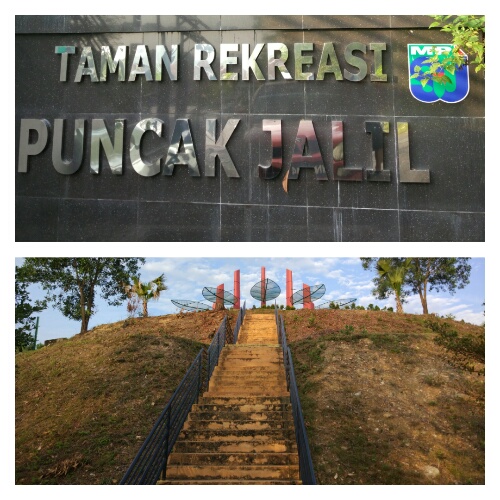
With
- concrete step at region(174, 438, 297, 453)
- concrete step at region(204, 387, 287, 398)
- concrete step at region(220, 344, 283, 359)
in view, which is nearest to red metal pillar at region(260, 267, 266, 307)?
concrete step at region(220, 344, 283, 359)

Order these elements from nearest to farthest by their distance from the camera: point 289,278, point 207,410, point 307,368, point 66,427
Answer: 1. point 207,410
2. point 66,427
3. point 307,368
4. point 289,278

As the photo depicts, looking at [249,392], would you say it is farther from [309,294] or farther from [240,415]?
[309,294]

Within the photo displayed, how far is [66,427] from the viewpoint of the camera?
942cm

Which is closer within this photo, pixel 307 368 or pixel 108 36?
pixel 108 36

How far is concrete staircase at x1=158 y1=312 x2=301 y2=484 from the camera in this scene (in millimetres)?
6973

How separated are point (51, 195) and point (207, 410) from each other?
15.9 feet

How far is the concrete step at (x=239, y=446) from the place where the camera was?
7273 millimetres

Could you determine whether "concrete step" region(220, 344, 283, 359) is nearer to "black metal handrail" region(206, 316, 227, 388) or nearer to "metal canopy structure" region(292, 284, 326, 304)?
"black metal handrail" region(206, 316, 227, 388)

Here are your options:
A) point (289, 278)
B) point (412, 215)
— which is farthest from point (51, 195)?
point (412, 215)

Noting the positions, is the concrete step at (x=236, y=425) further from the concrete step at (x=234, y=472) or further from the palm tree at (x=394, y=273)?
the palm tree at (x=394, y=273)

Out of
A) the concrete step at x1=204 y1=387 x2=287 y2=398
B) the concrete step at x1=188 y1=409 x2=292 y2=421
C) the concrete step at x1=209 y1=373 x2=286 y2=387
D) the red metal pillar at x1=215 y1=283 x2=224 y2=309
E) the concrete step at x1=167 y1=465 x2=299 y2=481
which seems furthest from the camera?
the red metal pillar at x1=215 y1=283 x2=224 y2=309

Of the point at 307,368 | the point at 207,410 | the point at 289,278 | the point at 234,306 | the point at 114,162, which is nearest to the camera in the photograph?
the point at 207,410

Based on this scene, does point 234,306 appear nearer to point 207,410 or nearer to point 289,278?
point 289,278

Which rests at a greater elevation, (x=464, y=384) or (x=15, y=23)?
(x=15, y=23)
